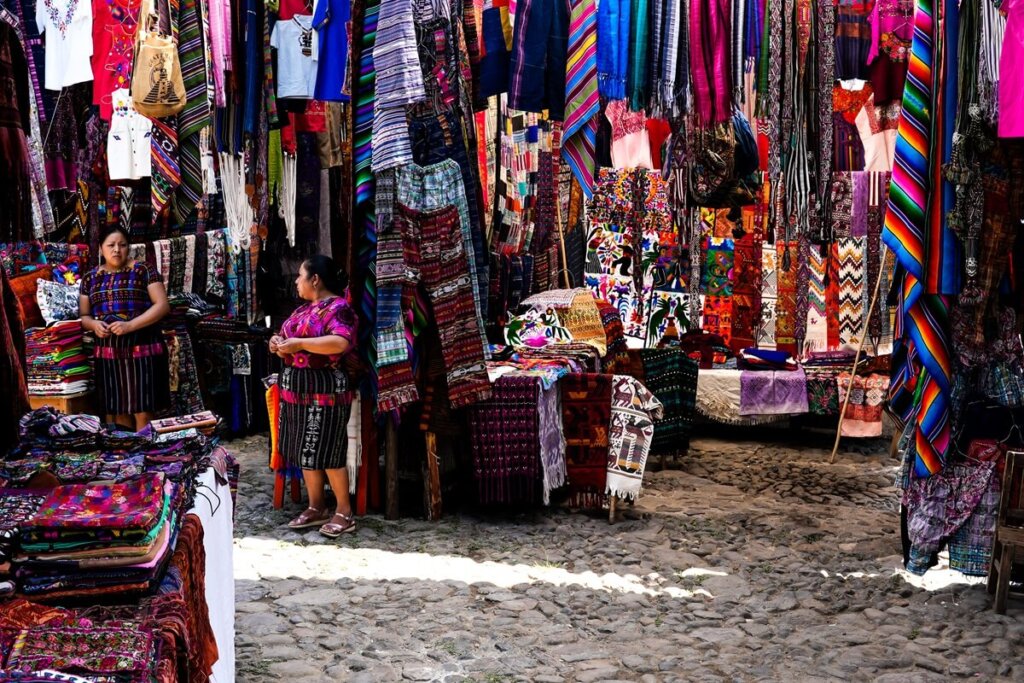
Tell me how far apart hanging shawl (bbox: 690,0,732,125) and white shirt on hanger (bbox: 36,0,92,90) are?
3.84m

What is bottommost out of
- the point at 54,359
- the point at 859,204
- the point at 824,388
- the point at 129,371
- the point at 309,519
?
the point at 309,519

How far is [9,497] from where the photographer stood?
2.43 metres

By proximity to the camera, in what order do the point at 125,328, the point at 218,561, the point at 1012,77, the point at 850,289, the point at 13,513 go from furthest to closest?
1. the point at 850,289
2. the point at 125,328
3. the point at 1012,77
4. the point at 218,561
5. the point at 13,513

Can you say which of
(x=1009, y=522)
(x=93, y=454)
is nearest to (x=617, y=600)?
(x=1009, y=522)

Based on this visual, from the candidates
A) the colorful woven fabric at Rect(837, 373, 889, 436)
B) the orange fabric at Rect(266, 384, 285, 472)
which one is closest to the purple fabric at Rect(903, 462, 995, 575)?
the colorful woven fabric at Rect(837, 373, 889, 436)

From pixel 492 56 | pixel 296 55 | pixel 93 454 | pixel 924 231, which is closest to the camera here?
pixel 93 454

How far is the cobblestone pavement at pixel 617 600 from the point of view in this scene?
13.6ft

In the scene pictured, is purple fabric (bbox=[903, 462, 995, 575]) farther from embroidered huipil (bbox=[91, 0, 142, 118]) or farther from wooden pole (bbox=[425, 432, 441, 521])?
embroidered huipil (bbox=[91, 0, 142, 118])

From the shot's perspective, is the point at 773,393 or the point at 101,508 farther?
the point at 773,393

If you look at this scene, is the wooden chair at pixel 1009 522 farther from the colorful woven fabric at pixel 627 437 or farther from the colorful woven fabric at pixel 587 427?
the colorful woven fabric at pixel 587 427

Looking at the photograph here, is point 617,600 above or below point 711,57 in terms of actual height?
below

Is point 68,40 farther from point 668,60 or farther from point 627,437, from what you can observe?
point 627,437

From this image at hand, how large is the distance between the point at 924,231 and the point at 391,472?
3.39 m

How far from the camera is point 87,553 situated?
7.23ft
